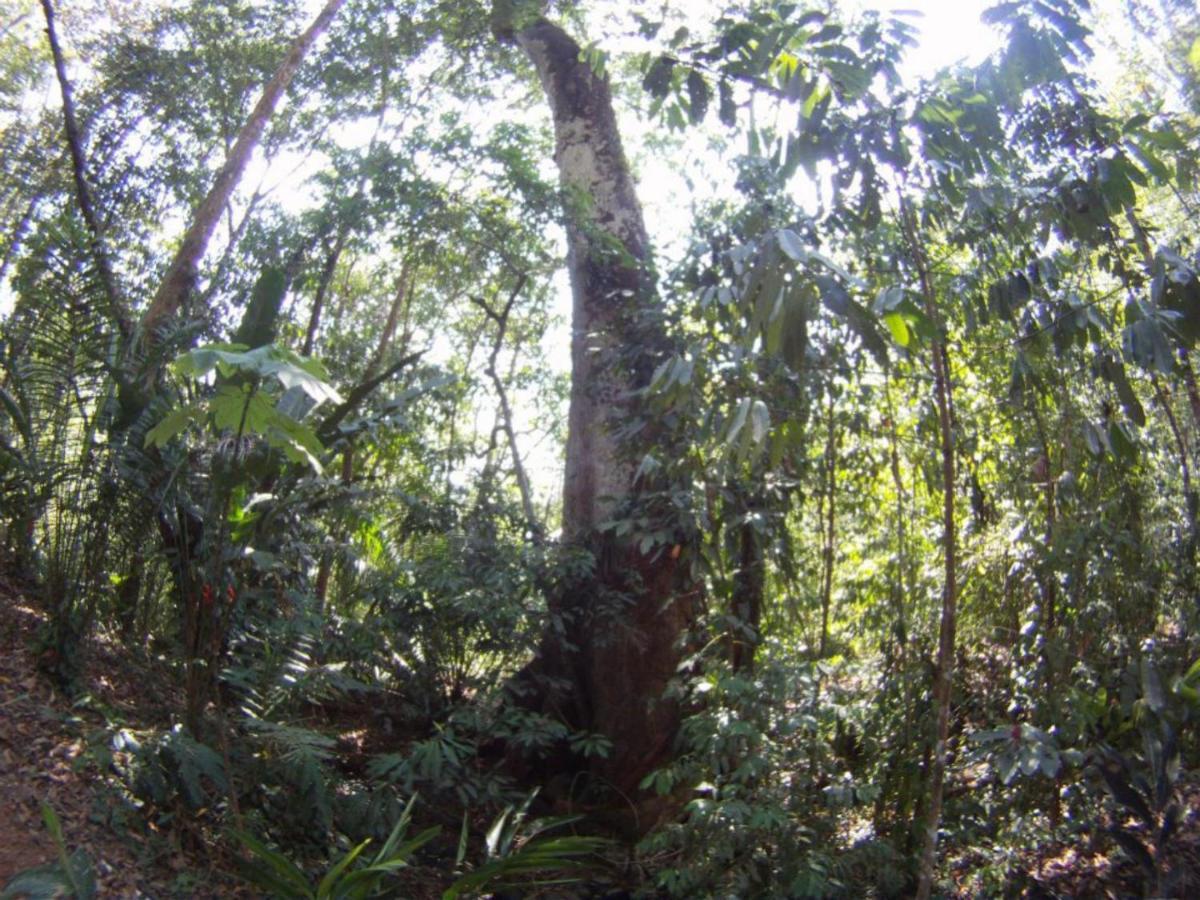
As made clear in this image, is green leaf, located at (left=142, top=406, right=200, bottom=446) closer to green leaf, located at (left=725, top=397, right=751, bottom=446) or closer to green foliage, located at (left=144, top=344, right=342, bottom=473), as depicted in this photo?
green foliage, located at (left=144, top=344, right=342, bottom=473)

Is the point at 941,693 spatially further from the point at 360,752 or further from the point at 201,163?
the point at 201,163

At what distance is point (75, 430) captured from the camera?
526 cm

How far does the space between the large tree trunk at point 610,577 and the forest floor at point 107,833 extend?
1.64m

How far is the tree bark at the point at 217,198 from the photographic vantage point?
7.18m

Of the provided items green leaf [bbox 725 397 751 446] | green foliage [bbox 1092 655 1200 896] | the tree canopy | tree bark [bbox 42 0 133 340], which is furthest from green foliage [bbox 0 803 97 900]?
green foliage [bbox 1092 655 1200 896]

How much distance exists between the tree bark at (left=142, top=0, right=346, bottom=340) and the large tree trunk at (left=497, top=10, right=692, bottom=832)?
285cm

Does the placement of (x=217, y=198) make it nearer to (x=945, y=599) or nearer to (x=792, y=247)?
(x=945, y=599)

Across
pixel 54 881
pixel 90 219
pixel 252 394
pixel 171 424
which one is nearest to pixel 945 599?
A: pixel 252 394

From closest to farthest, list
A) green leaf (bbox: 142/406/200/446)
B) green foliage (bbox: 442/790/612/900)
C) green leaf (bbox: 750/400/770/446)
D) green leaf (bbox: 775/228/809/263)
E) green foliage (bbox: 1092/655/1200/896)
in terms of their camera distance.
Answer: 1. green leaf (bbox: 775/228/809/263)
2. green leaf (bbox: 750/400/770/446)
3. green leaf (bbox: 142/406/200/446)
4. green foliage (bbox: 1092/655/1200/896)
5. green foliage (bbox: 442/790/612/900)

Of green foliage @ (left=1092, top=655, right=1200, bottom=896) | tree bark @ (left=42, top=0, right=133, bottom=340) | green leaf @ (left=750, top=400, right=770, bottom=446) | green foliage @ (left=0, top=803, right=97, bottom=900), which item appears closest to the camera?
green leaf @ (left=750, top=400, right=770, bottom=446)

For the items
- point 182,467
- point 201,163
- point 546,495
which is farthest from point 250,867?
point 546,495

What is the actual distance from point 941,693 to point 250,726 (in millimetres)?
3137

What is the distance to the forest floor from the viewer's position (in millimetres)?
3979

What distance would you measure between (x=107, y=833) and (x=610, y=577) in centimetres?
334
